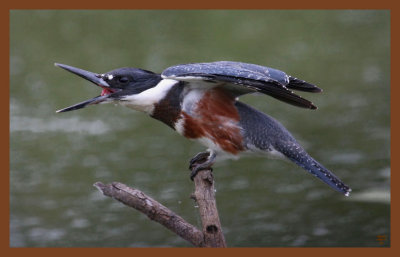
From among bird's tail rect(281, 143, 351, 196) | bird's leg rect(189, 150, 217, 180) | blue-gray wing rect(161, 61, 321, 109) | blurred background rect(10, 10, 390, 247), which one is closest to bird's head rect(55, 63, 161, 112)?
blue-gray wing rect(161, 61, 321, 109)

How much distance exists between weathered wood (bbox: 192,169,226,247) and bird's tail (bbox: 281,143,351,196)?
477mm

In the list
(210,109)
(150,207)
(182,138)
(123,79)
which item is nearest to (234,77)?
(210,109)

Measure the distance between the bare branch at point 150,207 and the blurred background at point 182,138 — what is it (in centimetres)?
110

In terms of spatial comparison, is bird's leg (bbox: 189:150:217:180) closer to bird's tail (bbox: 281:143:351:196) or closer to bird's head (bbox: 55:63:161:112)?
bird's tail (bbox: 281:143:351:196)

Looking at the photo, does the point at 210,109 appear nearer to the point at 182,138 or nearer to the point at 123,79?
the point at 123,79

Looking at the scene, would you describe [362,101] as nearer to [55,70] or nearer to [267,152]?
[55,70]

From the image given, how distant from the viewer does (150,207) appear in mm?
4027

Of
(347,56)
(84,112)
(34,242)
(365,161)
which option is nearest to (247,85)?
(34,242)

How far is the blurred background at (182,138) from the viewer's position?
6.62 m

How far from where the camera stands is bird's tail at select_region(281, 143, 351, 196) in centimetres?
434

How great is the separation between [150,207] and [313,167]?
96 cm

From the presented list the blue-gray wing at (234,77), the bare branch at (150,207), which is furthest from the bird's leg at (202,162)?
the blue-gray wing at (234,77)

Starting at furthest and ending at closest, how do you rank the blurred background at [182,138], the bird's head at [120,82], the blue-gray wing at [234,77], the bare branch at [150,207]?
the blurred background at [182,138]
the bird's head at [120,82]
the blue-gray wing at [234,77]
the bare branch at [150,207]

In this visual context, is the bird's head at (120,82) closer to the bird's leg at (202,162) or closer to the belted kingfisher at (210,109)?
the belted kingfisher at (210,109)
